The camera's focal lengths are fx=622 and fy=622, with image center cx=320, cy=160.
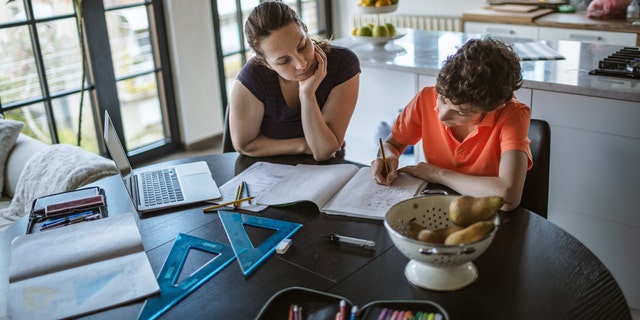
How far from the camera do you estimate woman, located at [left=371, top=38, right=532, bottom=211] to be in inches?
61.4

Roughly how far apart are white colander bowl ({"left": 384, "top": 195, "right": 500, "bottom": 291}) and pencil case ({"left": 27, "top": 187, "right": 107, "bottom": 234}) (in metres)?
0.84

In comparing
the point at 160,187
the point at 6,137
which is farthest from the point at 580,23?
the point at 6,137

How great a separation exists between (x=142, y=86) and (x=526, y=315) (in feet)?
11.1

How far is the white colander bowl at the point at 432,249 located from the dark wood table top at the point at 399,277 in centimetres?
2

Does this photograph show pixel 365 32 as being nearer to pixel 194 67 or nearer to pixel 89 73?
pixel 194 67

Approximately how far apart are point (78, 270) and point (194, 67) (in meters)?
2.94

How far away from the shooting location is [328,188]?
5.59 ft

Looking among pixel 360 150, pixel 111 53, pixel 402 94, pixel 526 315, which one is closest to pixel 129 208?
pixel 526 315

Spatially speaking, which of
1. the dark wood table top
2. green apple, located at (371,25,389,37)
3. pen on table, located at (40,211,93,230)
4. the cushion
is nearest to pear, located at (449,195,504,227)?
the dark wood table top

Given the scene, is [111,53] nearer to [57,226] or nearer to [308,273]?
[57,226]

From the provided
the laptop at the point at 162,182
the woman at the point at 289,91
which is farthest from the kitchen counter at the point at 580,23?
the laptop at the point at 162,182

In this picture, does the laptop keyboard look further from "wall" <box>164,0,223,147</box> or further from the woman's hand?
"wall" <box>164,0,223,147</box>

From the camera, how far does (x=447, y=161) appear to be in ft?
6.10

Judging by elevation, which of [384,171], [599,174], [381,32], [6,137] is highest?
[381,32]
